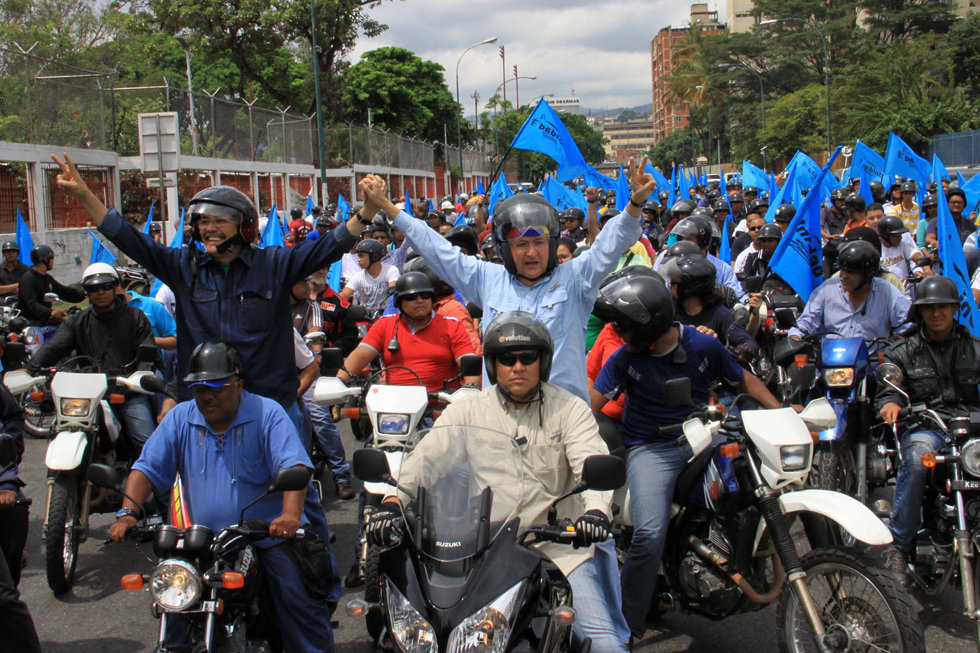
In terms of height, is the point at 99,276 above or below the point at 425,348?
above

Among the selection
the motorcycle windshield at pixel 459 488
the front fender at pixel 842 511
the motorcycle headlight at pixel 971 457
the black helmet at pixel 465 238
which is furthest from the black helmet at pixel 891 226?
the motorcycle windshield at pixel 459 488

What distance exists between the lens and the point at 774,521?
400cm

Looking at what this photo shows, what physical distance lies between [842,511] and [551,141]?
8251mm

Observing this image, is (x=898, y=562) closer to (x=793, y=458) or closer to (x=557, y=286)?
(x=793, y=458)

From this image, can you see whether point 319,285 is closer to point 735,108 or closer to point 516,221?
point 516,221

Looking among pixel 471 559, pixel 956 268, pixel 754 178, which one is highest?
pixel 754 178

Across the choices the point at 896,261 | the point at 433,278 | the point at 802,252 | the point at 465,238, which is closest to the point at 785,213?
the point at 896,261

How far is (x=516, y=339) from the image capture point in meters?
3.72

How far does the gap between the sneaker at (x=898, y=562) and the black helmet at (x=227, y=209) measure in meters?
3.49

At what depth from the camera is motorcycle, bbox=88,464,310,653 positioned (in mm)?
3330

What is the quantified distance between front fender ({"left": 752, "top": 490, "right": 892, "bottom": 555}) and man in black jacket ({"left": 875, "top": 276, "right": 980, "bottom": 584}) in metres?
1.28

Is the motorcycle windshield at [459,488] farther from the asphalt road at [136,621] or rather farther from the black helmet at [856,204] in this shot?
the black helmet at [856,204]

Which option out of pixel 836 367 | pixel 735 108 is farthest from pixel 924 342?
pixel 735 108

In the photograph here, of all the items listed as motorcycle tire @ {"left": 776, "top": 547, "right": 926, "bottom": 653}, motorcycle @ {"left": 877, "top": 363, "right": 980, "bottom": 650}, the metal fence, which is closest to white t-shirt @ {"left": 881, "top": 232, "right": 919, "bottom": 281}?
motorcycle @ {"left": 877, "top": 363, "right": 980, "bottom": 650}
